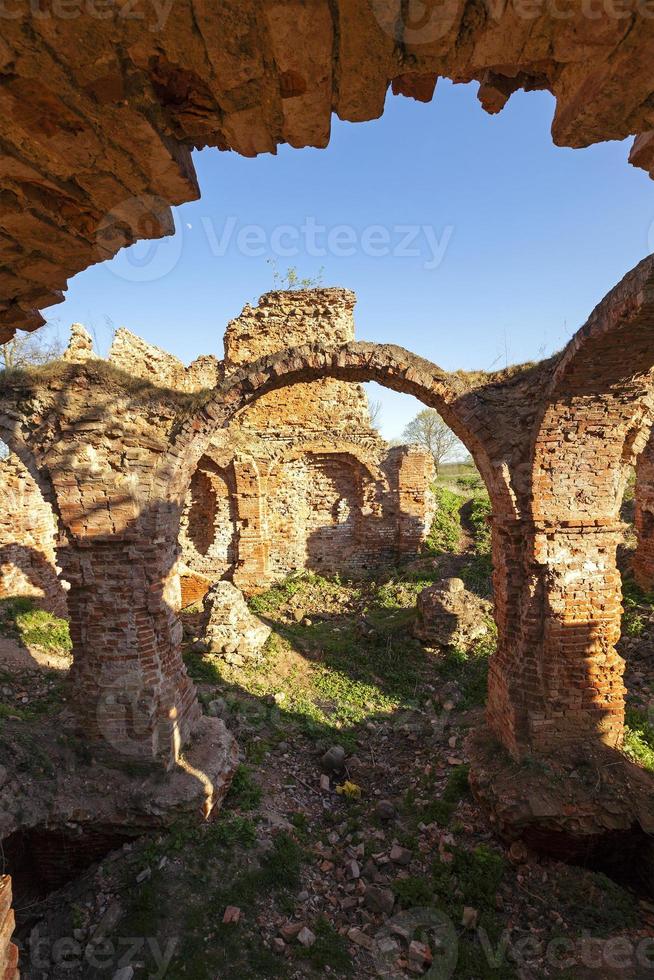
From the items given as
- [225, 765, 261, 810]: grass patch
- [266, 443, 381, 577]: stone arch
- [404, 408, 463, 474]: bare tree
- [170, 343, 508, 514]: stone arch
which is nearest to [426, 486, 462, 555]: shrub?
[266, 443, 381, 577]: stone arch

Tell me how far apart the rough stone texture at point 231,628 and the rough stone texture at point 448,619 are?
3130 millimetres

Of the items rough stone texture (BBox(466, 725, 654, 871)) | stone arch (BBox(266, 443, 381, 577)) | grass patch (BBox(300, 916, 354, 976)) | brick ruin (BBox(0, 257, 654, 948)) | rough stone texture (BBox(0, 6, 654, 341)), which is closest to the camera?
rough stone texture (BBox(0, 6, 654, 341))

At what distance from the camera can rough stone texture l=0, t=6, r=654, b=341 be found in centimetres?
127

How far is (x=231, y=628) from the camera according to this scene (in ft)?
28.8

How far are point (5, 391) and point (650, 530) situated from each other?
1177cm

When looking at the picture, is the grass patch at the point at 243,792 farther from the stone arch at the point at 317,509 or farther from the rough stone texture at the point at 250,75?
the stone arch at the point at 317,509

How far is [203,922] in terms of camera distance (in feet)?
12.5

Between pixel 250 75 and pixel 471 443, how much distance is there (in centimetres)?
457

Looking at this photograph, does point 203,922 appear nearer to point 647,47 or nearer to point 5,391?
point 5,391

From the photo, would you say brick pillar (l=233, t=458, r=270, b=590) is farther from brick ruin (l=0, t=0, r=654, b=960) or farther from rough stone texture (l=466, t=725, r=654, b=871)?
rough stone texture (l=466, t=725, r=654, b=871)

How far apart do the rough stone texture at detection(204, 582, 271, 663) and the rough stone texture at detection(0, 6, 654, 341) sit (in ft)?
25.5

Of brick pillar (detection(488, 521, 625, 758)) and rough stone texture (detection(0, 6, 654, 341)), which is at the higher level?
rough stone texture (detection(0, 6, 654, 341))

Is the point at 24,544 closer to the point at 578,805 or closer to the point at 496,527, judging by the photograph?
the point at 496,527

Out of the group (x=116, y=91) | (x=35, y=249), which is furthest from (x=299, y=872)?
(x=116, y=91)
